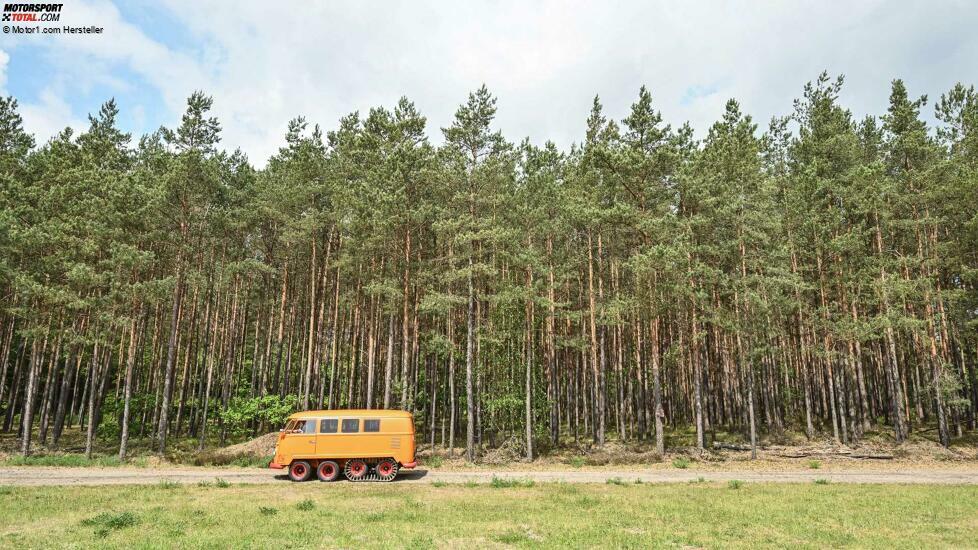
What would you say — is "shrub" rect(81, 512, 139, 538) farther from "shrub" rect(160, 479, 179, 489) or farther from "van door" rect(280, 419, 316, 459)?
"van door" rect(280, 419, 316, 459)

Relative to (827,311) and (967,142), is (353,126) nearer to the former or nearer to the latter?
(827,311)

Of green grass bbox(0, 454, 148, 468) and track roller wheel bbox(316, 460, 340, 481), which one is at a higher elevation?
track roller wheel bbox(316, 460, 340, 481)

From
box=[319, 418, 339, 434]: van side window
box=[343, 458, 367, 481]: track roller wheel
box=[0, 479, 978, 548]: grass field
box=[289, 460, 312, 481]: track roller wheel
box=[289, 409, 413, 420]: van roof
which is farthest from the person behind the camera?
box=[289, 409, 413, 420]: van roof

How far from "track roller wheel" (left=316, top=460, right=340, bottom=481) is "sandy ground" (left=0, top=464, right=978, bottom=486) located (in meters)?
1.29

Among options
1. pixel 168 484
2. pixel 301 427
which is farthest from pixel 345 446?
pixel 168 484

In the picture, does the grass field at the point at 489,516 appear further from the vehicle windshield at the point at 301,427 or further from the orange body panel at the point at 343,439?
the vehicle windshield at the point at 301,427

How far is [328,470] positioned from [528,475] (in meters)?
7.98

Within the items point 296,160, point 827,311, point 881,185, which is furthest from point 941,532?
point 296,160

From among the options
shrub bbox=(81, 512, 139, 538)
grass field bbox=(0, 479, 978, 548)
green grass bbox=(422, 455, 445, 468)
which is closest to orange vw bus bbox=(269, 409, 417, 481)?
grass field bbox=(0, 479, 978, 548)

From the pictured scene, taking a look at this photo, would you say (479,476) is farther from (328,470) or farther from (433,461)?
(328,470)

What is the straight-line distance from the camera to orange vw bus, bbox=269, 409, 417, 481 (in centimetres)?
1933

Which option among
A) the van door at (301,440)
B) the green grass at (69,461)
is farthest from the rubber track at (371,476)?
the green grass at (69,461)

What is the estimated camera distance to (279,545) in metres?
9.64

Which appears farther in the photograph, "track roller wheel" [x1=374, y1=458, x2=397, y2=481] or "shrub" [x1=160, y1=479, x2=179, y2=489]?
"track roller wheel" [x1=374, y1=458, x2=397, y2=481]
